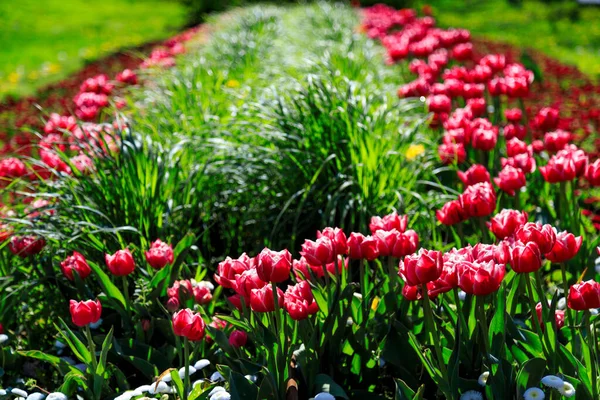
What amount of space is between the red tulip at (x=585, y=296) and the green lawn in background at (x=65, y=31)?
339 inches

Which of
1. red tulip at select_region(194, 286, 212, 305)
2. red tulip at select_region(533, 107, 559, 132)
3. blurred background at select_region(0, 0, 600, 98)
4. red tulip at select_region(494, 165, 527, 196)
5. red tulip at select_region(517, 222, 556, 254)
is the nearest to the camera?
red tulip at select_region(517, 222, 556, 254)

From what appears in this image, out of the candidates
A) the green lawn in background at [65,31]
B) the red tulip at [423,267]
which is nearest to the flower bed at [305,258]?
the red tulip at [423,267]

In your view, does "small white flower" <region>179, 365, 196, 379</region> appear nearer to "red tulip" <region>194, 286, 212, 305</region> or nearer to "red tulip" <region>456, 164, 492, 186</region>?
"red tulip" <region>194, 286, 212, 305</region>

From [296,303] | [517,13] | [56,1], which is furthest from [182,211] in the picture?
[56,1]

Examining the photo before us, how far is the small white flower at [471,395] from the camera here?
1987 millimetres

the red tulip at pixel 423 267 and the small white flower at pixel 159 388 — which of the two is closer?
the red tulip at pixel 423 267

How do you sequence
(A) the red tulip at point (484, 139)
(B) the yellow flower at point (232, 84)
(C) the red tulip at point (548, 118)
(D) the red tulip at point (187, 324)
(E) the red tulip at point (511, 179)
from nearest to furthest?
(D) the red tulip at point (187, 324)
(E) the red tulip at point (511, 179)
(A) the red tulip at point (484, 139)
(C) the red tulip at point (548, 118)
(B) the yellow flower at point (232, 84)

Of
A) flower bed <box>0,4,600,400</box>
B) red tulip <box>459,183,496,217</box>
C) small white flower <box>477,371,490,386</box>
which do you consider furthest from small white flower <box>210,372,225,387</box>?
red tulip <box>459,183,496,217</box>

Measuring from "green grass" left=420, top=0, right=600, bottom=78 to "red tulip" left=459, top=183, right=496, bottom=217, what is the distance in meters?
6.66

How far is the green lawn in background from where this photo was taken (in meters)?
10.8

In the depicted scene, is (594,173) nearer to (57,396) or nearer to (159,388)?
(159,388)

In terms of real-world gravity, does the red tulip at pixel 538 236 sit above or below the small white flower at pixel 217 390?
above

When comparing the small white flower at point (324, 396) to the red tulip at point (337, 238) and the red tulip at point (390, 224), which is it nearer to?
the red tulip at point (337, 238)

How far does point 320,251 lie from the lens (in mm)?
2111
